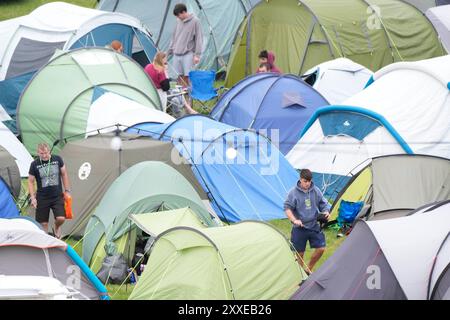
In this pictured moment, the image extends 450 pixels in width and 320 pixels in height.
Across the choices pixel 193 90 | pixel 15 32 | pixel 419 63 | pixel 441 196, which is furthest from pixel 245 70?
pixel 441 196

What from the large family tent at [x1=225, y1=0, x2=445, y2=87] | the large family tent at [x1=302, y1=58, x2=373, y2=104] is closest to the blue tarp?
the large family tent at [x1=302, y1=58, x2=373, y2=104]

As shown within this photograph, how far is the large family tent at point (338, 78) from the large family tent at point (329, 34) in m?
1.33

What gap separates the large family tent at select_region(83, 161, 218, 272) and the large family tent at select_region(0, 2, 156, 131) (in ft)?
20.6

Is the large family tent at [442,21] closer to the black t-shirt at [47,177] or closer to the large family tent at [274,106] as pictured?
the large family tent at [274,106]

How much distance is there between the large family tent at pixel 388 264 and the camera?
497 inches

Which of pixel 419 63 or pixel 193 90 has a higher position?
pixel 419 63

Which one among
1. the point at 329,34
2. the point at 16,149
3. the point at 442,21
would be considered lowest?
the point at 442,21

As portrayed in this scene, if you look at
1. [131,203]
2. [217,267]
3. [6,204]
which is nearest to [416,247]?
[217,267]

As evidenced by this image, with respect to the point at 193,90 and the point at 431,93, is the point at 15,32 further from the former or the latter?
the point at 431,93

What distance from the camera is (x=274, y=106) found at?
1983cm

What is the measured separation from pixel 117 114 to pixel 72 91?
130cm

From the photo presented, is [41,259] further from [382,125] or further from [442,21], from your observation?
[442,21]

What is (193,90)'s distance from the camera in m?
22.6
